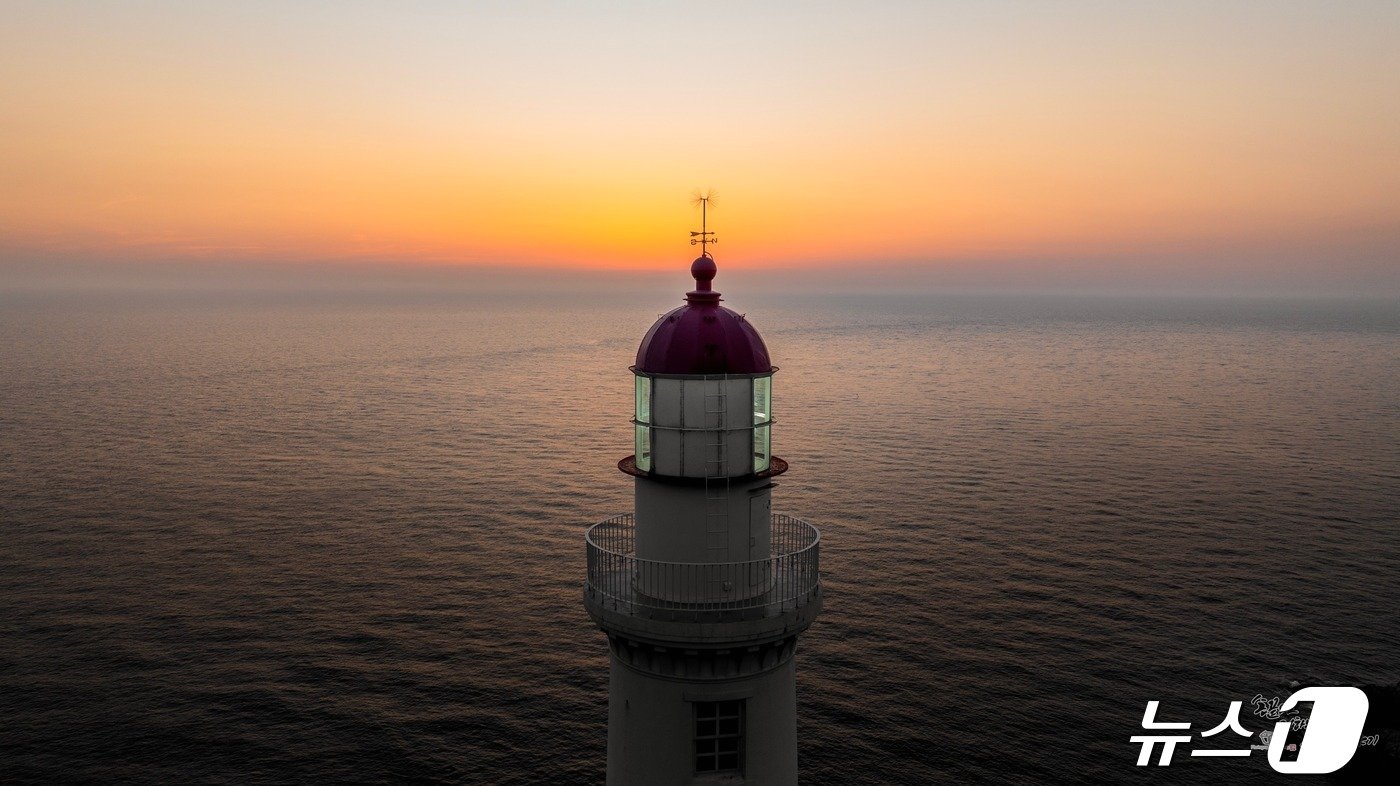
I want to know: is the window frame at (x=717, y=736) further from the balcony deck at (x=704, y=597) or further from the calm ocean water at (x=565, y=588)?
the calm ocean water at (x=565, y=588)

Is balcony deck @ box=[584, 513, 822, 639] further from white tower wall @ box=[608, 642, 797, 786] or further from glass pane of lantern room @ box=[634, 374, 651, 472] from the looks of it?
glass pane of lantern room @ box=[634, 374, 651, 472]

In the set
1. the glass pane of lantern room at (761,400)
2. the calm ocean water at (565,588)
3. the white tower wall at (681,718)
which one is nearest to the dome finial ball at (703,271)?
the glass pane of lantern room at (761,400)

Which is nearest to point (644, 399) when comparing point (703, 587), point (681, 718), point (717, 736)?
point (703, 587)

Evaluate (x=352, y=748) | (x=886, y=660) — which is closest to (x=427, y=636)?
(x=352, y=748)

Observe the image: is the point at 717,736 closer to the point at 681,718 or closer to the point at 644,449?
the point at 681,718

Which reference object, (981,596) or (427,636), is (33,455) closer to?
(427,636)

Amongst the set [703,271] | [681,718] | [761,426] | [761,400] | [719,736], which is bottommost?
[719,736]
